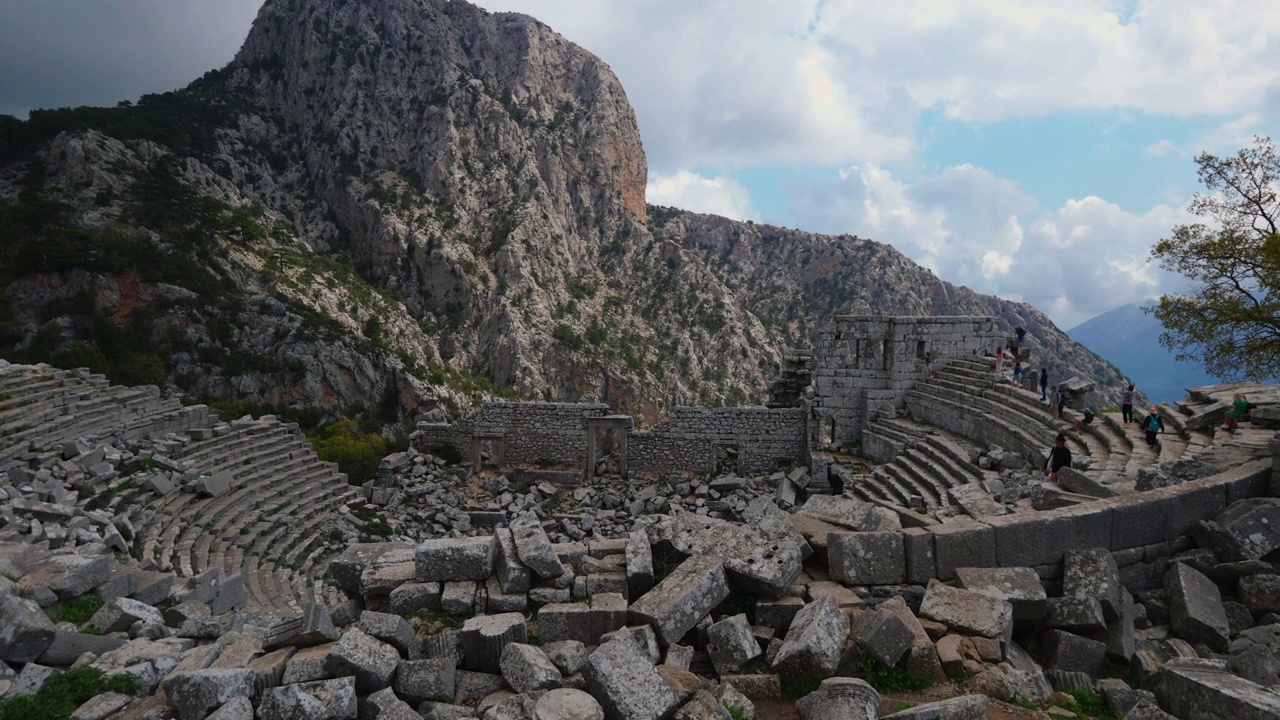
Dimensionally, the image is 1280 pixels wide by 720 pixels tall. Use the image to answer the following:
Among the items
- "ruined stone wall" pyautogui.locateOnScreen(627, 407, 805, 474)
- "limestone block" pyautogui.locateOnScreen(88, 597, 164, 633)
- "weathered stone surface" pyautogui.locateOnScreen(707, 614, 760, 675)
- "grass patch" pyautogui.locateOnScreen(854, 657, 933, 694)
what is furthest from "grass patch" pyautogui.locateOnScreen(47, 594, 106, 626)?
"ruined stone wall" pyautogui.locateOnScreen(627, 407, 805, 474)

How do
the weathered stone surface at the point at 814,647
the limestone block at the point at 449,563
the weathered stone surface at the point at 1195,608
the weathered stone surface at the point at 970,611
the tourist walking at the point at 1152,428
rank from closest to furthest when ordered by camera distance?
the weathered stone surface at the point at 814,647
the weathered stone surface at the point at 970,611
the weathered stone surface at the point at 1195,608
the limestone block at the point at 449,563
the tourist walking at the point at 1152,428

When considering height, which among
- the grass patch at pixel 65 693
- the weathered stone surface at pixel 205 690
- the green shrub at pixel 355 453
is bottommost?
the green shrub at pixel 355 453

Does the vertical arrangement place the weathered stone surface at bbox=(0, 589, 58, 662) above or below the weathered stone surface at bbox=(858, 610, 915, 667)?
below

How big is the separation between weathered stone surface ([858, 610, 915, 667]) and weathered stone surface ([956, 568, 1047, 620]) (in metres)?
1.13

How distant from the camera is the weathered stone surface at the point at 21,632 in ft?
18.4

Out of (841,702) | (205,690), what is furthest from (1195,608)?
(205,690)

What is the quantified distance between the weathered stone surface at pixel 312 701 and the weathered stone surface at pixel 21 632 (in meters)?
3.34

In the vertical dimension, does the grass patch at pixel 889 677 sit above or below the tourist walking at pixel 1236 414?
below

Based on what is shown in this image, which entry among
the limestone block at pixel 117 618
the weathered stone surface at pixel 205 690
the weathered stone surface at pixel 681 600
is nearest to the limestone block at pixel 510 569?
the weathered stone surface at pixel 681 600

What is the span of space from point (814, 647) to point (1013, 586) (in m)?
2.20

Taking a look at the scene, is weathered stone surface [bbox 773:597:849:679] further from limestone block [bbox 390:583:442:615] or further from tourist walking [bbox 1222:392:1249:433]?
tourist walking [bbox 1222:392:1249:433]

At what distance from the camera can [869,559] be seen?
18.8 feet

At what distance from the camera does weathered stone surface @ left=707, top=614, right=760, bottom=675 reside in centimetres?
485

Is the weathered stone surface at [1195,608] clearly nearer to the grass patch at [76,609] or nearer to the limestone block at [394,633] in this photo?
the limestone block at [394,633]
